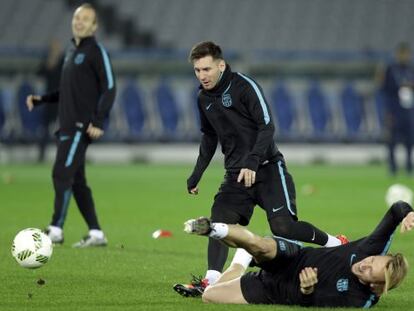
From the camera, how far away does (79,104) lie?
11844 mm

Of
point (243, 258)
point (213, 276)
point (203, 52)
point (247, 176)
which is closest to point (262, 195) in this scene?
point (247, 176)

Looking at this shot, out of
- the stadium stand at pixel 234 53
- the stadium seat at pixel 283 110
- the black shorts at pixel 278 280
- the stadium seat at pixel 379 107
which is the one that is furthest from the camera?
the stadium seat at pixel 379 107

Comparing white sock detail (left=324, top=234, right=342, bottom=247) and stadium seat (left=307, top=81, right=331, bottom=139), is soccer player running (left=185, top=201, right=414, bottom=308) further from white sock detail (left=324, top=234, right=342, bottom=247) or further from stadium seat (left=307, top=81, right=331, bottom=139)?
stadium seat (left=307, top=81, right=331, bottom=139)

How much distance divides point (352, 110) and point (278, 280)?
2214cm

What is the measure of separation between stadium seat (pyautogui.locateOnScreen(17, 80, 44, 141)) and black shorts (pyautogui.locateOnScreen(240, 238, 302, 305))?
68.1 ft

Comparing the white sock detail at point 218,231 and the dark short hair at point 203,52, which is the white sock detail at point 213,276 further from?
the dark short hair at point 203,52

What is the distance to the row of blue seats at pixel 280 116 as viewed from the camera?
29531mm

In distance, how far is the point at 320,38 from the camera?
1337 inches

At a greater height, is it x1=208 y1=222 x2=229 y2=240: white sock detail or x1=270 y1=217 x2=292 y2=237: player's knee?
x1=208 y1=222 x2=229 y2=240: white sock detail

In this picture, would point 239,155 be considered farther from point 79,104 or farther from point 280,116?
point 280,116

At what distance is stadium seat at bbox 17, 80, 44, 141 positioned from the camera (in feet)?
93.4

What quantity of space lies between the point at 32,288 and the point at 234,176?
5.92 ft

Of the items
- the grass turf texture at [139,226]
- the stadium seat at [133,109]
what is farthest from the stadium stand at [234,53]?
the grass turf texture at [139,226]

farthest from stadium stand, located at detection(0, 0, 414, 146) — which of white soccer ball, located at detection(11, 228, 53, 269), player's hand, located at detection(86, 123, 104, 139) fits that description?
white soccer ball, located at detection(11, 228, 53, 269)
